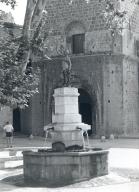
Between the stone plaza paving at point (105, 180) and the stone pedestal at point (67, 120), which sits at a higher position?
the stone pedestal at point (67, 120)

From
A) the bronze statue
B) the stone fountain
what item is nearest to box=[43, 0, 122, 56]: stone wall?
the bronze statue

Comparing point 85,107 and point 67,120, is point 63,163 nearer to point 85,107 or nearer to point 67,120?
point 67,120

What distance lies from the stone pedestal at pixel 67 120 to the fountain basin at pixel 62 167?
1484 mm

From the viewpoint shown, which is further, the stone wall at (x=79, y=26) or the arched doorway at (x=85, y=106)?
the arched doorway at (x=85, y=106)

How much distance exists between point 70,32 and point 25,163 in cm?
1859

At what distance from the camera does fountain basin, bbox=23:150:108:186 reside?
41.7ft

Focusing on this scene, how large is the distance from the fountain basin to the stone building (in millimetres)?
15875

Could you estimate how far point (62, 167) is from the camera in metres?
12.8

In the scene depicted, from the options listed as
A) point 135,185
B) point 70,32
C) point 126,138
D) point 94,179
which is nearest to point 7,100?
point 94,179

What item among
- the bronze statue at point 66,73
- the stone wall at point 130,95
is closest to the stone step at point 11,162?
the bronze statue at point 66,73

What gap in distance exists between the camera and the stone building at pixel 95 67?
28.9m

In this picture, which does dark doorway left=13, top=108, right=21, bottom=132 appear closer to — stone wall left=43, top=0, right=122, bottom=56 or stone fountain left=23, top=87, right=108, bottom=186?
stone wall left=43, top=0, right=122, bottom=56

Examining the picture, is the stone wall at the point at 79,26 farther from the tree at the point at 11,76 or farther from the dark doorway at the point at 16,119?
the tree at the point at 11,76

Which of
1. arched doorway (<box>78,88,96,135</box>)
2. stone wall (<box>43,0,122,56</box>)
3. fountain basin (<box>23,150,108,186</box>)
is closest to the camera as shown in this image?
fountain basin (<box>23,150,108,186</box>)
